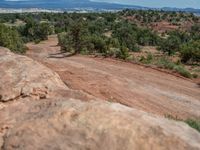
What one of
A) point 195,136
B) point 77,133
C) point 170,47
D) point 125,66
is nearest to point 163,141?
point 195,136

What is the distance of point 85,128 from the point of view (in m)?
6.04

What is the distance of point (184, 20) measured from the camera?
11094cm

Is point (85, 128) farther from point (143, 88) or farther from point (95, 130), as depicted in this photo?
point (143, 88)

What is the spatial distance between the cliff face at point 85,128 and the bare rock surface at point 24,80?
0.39 meters

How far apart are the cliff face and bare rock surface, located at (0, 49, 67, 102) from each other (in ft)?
1.28

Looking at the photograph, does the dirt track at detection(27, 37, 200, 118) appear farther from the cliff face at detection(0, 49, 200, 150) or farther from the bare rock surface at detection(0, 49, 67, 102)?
the cliff face at detection(0, 49, 200, 150)

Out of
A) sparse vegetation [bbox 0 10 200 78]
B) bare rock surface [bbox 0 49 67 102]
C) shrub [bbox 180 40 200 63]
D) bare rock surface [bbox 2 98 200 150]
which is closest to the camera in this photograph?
bare rock surface [bbox 2 98 200 150]

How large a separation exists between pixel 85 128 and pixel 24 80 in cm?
273

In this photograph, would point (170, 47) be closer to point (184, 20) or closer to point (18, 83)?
point (18, 83)

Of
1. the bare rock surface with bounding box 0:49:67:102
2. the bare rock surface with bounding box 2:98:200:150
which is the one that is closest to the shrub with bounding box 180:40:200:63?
the bare rock surface with bounding box 0:49:67:102

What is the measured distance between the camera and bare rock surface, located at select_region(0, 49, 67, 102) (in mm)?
8164

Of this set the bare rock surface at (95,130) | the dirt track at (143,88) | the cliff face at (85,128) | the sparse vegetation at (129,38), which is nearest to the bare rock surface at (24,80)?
the cliff face at (85,128)

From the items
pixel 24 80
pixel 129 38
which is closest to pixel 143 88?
pixel 24 80

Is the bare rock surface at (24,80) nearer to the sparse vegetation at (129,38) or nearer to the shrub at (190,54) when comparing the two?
the sparse vegetation at (129,38)
